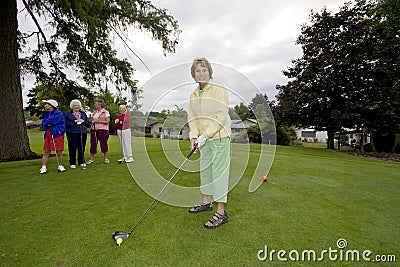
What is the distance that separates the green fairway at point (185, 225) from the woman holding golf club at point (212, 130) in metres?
0.34

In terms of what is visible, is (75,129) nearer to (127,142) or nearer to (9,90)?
(127,142)

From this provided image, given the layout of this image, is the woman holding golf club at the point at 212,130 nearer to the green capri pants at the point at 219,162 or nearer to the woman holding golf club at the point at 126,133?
the green capri pants at the point at 219,162

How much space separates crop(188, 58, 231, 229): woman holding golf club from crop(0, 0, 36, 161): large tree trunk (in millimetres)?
6111

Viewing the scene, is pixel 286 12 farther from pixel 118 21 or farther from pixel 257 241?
pixel 257 241

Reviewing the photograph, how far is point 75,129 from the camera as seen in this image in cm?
537

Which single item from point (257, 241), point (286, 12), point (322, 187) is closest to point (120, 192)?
point (257, 241)

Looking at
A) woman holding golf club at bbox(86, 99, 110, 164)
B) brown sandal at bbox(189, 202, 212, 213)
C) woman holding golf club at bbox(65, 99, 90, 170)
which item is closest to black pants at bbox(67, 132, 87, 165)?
woman holding golf club at bbox(65, 99, 90, 170)

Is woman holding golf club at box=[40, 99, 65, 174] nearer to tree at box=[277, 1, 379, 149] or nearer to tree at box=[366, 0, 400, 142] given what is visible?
tree at box=[277, 1, 379, 149]

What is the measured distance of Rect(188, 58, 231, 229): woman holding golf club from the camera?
8.32 ft

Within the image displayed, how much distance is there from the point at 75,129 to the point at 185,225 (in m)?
4.03

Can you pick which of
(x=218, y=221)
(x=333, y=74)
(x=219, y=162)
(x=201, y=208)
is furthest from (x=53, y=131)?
(x=333, y=74)

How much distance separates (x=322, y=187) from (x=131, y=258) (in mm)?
3514

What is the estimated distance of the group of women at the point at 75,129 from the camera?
16.2ft

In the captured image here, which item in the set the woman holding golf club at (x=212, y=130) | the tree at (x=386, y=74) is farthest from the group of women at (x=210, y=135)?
the tree at (x=386, y=74)
